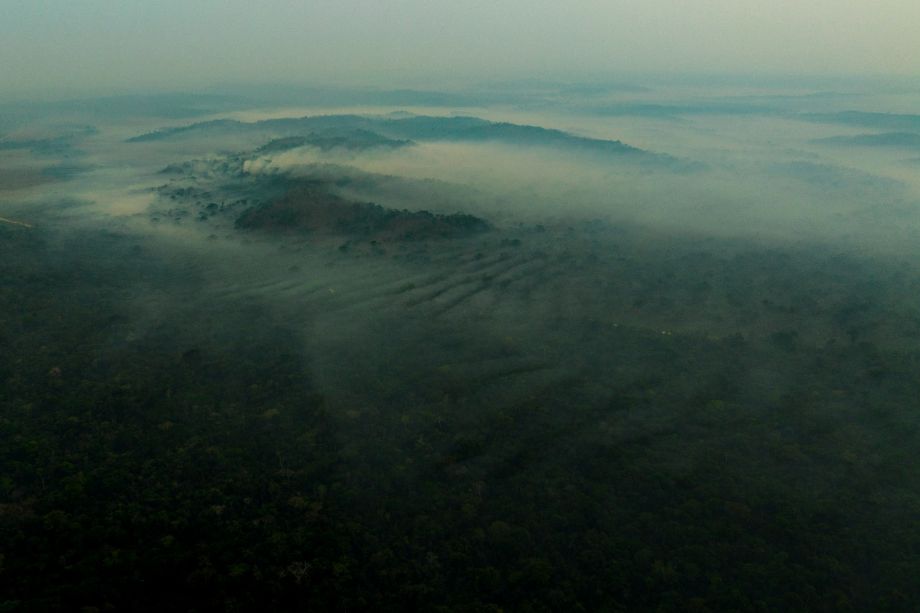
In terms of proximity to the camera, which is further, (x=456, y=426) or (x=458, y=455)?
(x=456, y=426)

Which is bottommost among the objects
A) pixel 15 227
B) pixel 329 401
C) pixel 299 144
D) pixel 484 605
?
pixel 484 605

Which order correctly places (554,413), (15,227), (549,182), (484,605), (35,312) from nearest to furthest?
(484,605), (554,413), (35,312), (15,227), (549,182)

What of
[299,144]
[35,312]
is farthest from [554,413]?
[299,144]

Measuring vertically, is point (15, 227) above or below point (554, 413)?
above

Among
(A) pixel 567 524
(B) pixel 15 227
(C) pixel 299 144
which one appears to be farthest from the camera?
(C) pixel 299 144

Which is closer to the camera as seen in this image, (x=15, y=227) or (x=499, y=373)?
(x=499, y=373)

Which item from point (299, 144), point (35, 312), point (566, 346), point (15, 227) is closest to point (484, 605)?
point (566, 346)

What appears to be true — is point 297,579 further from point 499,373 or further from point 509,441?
point 499,373

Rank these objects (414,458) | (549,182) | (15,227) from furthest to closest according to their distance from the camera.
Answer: (549,182)
(15,227)
(414,458)

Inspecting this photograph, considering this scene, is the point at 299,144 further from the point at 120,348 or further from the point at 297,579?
the point at 297,579
